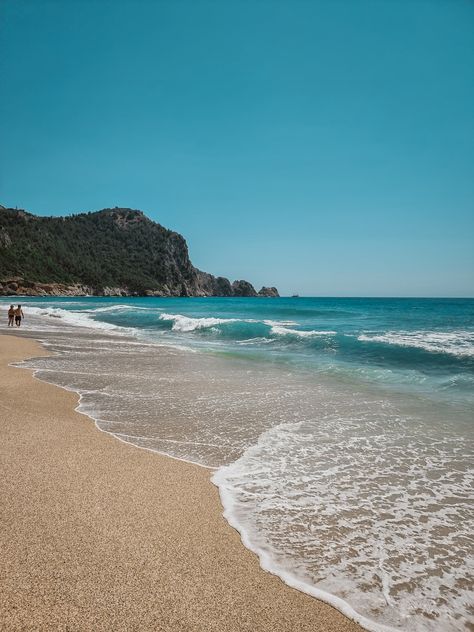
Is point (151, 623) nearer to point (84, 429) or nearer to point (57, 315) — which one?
point (84, 429)

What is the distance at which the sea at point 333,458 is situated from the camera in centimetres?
314

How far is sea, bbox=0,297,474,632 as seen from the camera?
10.3 feet

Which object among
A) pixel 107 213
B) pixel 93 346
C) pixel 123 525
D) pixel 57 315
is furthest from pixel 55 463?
pixel 107 213

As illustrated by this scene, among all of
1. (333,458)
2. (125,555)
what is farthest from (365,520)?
(125,555)

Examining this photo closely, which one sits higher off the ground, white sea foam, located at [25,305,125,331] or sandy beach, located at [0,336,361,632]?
white sea foam, located at [25,305,125,331]

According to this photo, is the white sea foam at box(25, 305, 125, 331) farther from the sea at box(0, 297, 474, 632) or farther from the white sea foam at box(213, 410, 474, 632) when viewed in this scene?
the white sea foam at box(213, 410, 474, 632)

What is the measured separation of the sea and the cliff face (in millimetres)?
118237

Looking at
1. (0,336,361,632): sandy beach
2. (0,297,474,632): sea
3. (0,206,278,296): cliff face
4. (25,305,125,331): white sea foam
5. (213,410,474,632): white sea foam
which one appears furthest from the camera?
(0,206,278,296): cliff face

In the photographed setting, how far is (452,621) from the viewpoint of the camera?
2.78m

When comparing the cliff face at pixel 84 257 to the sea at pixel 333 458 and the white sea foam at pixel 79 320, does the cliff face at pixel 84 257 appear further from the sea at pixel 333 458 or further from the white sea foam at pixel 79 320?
the sea at pixel 333 458

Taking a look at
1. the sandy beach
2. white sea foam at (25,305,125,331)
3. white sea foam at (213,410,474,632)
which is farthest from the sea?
white sea foam at (25,305,125,331)

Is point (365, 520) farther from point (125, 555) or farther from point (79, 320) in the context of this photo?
point (79, 320)

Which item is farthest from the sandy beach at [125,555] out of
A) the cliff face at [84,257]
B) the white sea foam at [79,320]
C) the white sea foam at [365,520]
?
the cliff face at [84,257]

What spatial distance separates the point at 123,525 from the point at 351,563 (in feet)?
6.69
